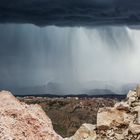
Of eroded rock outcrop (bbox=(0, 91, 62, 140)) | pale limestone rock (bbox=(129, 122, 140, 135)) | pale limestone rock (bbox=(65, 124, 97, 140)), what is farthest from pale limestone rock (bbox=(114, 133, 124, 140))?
eroded rock outcrop (bbox=(0, 91, 62, 140))

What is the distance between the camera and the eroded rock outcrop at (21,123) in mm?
13859

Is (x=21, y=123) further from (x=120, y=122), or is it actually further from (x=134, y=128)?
(x=120, y=122)

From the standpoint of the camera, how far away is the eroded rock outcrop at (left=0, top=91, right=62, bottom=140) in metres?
13.9

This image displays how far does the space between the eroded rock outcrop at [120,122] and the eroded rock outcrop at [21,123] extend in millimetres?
9625

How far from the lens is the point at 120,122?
1021 inches

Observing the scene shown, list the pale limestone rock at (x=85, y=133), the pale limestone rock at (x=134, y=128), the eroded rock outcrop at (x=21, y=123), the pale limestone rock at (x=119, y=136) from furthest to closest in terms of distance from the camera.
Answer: the pale limestone rock at (x=85, y=133), the pale limestone rock at (x=119, y=136), the pale limestone rock at (x=134, y=128), the eroded rock outcrop at (x=21, y=123)

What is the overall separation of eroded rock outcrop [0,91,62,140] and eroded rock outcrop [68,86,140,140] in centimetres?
963

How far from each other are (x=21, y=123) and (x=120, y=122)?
40.9ft

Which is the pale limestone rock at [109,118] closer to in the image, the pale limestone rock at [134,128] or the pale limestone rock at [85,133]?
the pale limestone rock at [85,133]

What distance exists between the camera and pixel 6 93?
16703 millimetres

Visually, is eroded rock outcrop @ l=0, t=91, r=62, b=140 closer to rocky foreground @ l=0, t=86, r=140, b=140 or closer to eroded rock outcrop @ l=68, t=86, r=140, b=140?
rocky foreground @ l=0, t=86, r=140, b=140

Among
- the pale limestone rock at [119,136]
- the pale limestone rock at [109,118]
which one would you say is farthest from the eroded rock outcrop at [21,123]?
the pale limestone rock at [109,118]

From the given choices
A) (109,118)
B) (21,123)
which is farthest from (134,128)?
(21,123)

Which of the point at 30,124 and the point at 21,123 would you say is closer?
the point at 21,123
